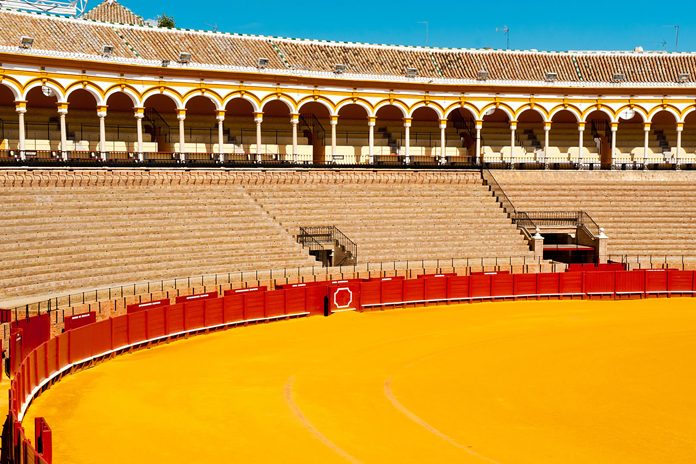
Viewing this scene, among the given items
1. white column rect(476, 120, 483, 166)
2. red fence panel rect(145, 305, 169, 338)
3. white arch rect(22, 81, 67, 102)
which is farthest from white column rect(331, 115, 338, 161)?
red fence panel rect(145, 305, 169, 338)

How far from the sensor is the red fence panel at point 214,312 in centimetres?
2333

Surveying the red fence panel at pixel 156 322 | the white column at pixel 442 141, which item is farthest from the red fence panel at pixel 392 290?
the white column at pixel 442 141

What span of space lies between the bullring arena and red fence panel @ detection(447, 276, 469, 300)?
0.08m

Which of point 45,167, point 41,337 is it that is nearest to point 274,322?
point 41,337

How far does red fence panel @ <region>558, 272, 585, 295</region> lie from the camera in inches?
1194

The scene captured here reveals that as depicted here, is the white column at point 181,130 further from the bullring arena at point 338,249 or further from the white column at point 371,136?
the white column at point 371,136

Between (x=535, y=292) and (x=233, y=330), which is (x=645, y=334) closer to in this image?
(x=535, y=292)

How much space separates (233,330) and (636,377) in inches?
447

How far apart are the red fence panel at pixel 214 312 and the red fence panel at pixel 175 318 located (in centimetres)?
97

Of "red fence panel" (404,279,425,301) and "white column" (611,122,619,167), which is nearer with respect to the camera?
"red fence panel" (404,279,425,301)

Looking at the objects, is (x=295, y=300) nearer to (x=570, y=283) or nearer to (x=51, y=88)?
(x=570, y=283)

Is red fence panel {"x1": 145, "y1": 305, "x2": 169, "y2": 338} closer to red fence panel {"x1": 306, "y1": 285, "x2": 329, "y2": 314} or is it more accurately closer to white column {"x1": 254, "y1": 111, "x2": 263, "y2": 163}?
red fence panel {"x1": 306, "y1": 285, "x2": 329, "y2": 314}

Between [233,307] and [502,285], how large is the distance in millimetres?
10479

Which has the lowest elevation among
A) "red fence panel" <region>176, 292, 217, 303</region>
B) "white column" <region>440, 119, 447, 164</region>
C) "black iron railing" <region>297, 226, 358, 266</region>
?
"red fence panel" <region>176, 292, 217, 303</region>
